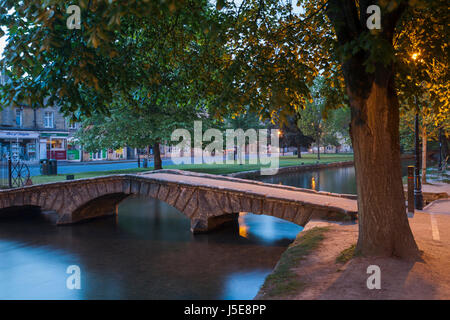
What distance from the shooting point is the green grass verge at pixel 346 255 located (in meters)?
6.65

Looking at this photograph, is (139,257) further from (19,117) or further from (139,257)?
(19,117)

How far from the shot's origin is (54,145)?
47.6m

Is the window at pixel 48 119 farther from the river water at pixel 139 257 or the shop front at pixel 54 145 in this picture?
the river water at pixel 139 257

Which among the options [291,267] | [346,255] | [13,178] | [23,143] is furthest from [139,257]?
[23,143]

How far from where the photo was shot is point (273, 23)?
34.2 feet

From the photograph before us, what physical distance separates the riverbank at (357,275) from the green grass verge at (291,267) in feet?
0.05

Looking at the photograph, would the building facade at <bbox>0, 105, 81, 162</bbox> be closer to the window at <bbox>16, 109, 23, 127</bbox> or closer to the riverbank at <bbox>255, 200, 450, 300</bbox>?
the window at <bbox>16, 109, 23, 127</bbox>

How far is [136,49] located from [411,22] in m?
6.27

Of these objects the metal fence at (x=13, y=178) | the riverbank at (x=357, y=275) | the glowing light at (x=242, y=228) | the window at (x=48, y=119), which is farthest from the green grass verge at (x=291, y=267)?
the window at (x=48, y=119)

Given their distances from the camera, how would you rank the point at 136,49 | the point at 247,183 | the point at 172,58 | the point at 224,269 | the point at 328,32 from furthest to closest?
the point at 247,183 < the point at 224,269 < the point at 328,32 < the point at 172,58 < the point at 136,49

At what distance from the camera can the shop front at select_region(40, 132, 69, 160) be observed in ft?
150

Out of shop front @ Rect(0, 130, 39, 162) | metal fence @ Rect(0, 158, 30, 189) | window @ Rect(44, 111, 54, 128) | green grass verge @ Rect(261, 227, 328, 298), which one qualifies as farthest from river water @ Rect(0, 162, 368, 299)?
window @ Rect(44, 111, 54, 128)
